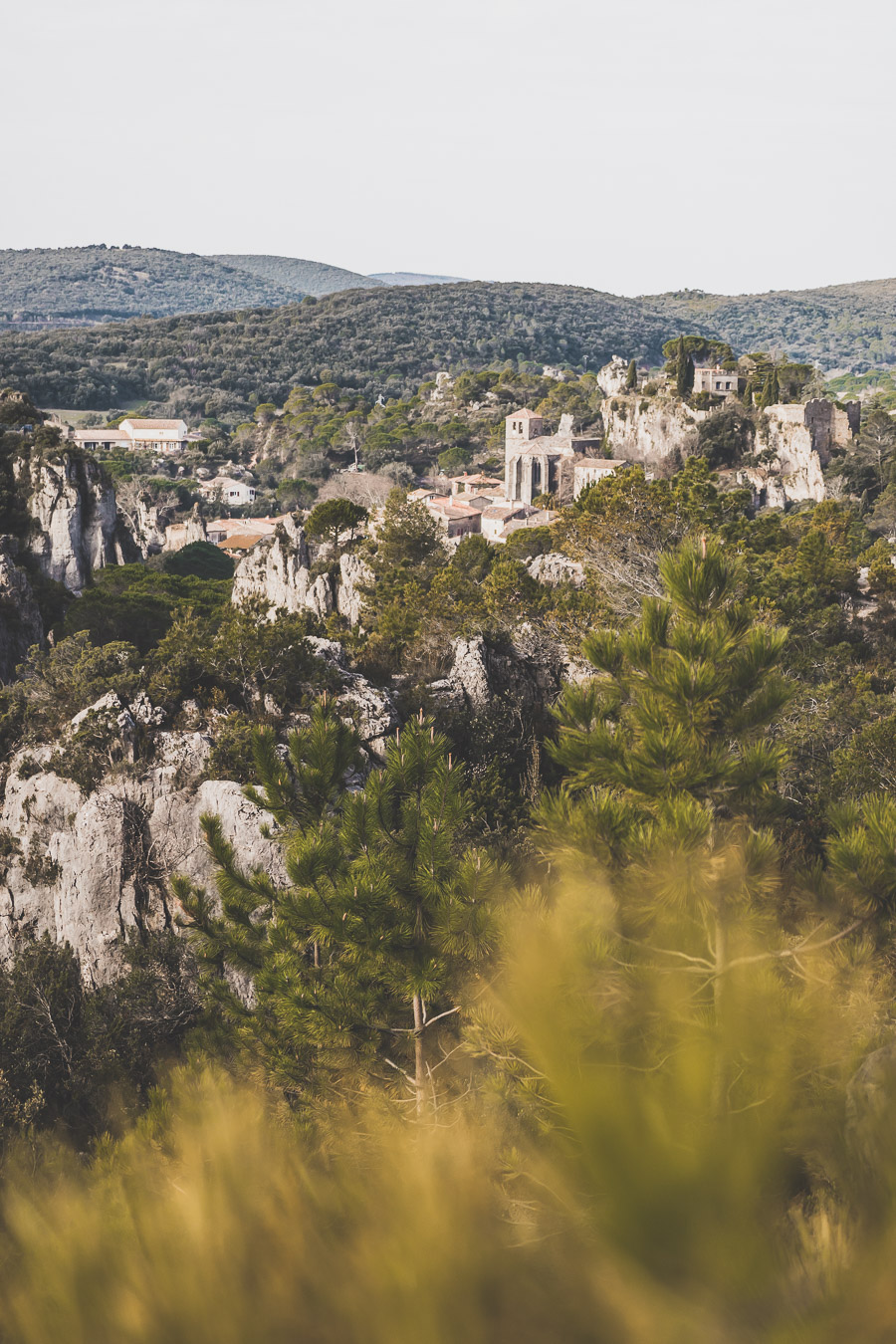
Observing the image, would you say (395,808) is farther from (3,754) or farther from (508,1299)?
(3,754)

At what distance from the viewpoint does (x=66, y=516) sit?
3003 centimetres

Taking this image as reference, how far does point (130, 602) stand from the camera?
21.8 m

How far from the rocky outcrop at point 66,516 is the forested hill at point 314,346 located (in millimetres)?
71792

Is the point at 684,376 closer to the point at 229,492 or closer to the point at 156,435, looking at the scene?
the point at 229,492

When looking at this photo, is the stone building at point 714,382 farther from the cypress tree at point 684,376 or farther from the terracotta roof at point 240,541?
the terracotta roof at point 240,541


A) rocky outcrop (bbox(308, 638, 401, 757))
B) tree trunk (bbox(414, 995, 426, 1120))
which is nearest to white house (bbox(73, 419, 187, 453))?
rocky outcrop (bbox(308, 638, 401, 757))

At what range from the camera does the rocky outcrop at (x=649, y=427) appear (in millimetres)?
50750

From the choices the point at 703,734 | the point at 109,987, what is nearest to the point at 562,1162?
the point at 703,734

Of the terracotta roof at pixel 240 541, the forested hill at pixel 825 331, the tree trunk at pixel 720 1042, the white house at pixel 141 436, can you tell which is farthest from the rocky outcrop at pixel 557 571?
the forested hill at pixel 825 331

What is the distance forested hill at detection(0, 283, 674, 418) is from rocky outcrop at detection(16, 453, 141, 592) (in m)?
71.8

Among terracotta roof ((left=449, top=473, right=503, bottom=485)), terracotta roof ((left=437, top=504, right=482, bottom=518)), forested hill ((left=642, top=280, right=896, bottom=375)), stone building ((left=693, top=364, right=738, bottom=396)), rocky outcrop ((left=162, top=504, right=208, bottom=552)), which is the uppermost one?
forested hill ((left=642, top=280, right=896, bottom=375))

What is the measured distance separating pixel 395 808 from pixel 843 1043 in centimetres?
312

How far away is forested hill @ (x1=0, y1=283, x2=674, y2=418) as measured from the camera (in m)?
102

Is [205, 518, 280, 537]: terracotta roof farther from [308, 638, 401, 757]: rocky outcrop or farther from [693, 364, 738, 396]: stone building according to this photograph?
[308, 638, 401, 757]: rocky outcrop
